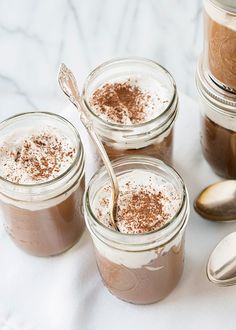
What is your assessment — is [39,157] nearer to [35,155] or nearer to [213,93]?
[35,155]

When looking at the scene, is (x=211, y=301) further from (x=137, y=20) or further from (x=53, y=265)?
(x=137, y=20)

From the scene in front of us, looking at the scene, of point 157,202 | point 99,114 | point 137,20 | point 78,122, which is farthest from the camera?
point 137,20

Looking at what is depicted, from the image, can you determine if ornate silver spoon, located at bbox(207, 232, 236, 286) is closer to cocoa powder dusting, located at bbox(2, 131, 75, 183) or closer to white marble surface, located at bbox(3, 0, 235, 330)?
white marble surface, located at bbox(3, 0, 235, 330)

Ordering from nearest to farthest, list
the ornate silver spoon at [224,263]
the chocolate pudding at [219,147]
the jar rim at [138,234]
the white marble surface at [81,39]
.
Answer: the jar rim at [138,234]
the ornate silver spoon at [224,263]
the chocolate pudding at [219,147]
the white marble surface at [81,39]

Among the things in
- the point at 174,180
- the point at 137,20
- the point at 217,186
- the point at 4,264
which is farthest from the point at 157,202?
the point at 137,20

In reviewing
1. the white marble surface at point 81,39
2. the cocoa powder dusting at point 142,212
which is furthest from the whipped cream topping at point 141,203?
the white marble surface at point 81,39

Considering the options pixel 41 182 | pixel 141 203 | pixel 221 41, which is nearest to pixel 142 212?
pixel 141 203

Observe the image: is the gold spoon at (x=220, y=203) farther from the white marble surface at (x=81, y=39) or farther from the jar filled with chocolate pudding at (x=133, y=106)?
the white marble surface at (x=81, y=39)
